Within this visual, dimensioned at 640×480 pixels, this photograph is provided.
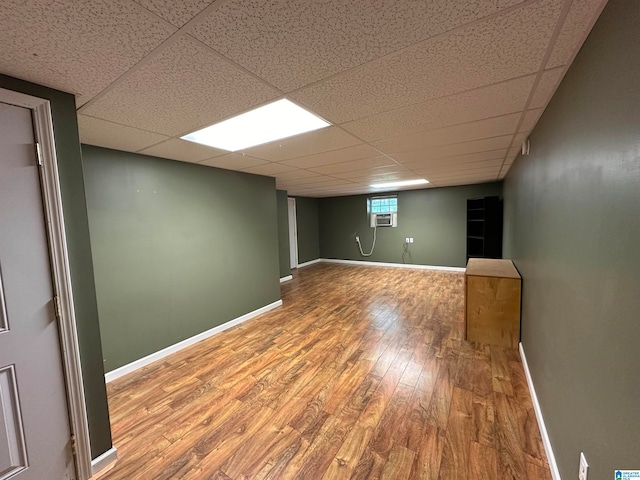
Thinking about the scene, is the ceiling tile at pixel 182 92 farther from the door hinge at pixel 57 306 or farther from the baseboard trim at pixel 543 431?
the baseboard trim at pixel 543 431

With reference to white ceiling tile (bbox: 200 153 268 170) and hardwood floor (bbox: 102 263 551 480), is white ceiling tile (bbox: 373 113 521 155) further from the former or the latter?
hardwood floor (bbox: 102 263 551 480)

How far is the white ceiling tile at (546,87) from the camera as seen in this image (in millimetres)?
1299

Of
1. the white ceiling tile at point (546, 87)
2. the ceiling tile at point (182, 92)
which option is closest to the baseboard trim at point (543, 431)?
the white ceiling tile at point (546, 87)

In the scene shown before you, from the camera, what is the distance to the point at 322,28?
0.95m

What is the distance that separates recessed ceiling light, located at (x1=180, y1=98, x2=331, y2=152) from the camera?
1.74m

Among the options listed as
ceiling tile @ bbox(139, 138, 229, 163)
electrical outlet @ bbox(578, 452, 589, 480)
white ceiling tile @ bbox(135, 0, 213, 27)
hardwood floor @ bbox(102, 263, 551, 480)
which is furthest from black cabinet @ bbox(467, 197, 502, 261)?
white ceiling tile @ bbox(135, 0, 213, 27)

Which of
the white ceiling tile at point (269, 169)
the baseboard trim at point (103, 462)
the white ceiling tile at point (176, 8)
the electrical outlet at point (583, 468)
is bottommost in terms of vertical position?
the baseboard trim at point (103, 462)

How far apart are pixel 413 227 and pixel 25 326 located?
6.98 meters

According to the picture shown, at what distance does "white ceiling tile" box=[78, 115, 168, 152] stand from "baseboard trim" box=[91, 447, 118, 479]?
6.93 feet

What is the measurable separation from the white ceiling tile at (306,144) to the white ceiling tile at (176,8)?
4.04 ft

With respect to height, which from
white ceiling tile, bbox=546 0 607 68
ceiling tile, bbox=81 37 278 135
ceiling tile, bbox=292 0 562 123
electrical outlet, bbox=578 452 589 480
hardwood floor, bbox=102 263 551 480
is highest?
ceiling tile, bbox=81 37 278 135

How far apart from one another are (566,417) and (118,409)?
116 inches

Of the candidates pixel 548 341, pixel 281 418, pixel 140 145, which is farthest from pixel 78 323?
pixel 548 341

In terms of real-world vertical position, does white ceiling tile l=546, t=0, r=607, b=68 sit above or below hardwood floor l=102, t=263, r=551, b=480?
above
